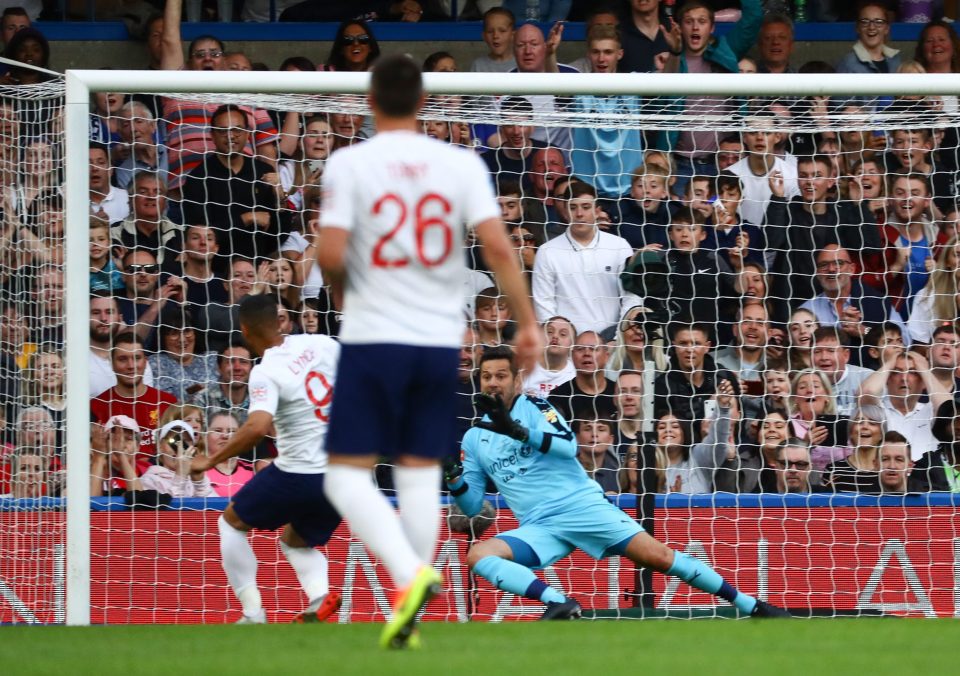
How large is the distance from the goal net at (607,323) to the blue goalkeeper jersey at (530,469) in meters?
0.48

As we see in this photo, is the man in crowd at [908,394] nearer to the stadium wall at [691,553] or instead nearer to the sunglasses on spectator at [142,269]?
the stadium wall at [691,553]

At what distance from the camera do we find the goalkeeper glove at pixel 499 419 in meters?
7.41

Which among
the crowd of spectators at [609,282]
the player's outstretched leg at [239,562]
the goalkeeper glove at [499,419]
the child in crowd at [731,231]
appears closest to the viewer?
the goalkeeper glove at [499,419]

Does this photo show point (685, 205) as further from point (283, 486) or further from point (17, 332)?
point (17, 332)

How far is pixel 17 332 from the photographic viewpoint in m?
8.24

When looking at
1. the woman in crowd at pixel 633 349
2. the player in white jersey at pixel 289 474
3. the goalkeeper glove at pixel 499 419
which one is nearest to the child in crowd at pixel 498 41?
the woman in crowd at pixel 633 349

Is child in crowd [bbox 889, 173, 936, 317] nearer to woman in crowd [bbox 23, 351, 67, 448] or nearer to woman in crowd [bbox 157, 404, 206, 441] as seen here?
woman in crowd [bbox 157, 404, 206, 441]

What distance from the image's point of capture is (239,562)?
7621 mm

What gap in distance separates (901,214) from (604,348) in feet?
7.16

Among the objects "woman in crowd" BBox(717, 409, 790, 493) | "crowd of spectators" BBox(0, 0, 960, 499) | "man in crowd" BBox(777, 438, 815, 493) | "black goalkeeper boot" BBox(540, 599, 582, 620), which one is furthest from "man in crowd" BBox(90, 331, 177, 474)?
"man in crowd" BBox(777, 438, 815, 493)

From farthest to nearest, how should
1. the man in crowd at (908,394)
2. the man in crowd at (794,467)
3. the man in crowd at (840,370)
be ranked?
the man in crowd at (840,370)
the man in crowd at (908,394)
the man in crowd at (794,467)

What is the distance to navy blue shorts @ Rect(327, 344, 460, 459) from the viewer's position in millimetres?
4609

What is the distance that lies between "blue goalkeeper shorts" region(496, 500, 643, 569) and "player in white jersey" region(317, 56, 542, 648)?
3.45 m

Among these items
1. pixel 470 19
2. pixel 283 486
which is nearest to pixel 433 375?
pixel 283 486
